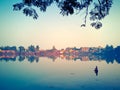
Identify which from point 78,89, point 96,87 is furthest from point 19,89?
point 96,87

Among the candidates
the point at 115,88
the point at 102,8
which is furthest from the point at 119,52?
the point at 102,8

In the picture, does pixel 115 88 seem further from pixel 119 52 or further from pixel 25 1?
pixel 119 52

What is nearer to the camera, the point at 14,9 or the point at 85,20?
the point at 85,20

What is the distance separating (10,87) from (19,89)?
8.45 feet

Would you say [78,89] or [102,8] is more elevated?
[102,8]

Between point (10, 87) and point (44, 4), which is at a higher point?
point (44, 4)

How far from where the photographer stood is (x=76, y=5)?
10719 mm

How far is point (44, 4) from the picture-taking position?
11062 millimetres

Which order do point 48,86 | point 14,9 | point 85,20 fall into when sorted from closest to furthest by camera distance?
point 85,20, point 14,9, point 48,86

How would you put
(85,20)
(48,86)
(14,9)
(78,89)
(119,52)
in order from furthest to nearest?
1. (119,52)
2. (48,86)
3. (78,89)
4. (14,9)
5. (85,20)

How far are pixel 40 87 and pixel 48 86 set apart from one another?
5.32 ft

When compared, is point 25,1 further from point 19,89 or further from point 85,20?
point 19,89

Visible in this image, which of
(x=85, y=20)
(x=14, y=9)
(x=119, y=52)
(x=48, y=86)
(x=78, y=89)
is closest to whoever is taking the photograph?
(x=85, y=20)

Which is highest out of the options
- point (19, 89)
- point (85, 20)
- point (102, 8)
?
point (102, 8)
